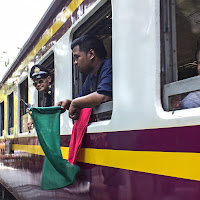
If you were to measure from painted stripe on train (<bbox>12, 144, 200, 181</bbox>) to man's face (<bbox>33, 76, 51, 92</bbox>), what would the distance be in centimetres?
135

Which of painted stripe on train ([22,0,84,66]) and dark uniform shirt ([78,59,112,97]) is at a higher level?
painted stripe on train ([22,0,84,66])

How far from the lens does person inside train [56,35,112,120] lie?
7.60 ft

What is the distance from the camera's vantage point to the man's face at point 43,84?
11.6 ft

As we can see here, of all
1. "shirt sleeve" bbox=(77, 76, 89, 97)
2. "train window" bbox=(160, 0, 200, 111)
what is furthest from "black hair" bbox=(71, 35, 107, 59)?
"train window" bbox=(160, 0, 200, 111)

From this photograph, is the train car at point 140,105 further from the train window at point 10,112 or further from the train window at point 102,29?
the train window at point 10,112

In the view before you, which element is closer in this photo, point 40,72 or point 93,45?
point 93,45

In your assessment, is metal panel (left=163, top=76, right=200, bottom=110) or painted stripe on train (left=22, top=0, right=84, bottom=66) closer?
metal panel (left=163, top=76, right=200, bottom=110)

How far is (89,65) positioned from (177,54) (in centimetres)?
89

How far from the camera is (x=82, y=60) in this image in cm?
251

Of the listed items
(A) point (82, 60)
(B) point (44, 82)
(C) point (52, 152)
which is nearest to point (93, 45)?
(A) point (82, 60)

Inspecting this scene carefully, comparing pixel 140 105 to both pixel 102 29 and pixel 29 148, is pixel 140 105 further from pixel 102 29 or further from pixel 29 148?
pixel 29 148

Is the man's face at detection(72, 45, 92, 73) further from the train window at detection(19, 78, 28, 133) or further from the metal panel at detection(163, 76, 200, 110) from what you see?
the train window at detection(19, 78, 28, 133)

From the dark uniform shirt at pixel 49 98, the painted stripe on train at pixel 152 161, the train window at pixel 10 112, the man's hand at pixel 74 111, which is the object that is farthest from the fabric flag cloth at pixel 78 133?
the train window at pixel 10 112

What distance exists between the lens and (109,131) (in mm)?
2055
